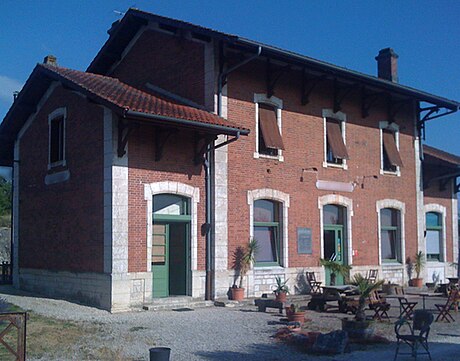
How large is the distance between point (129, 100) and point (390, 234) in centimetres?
1110

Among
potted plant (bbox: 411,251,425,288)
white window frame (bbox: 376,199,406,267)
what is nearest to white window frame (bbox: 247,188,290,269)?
white window frame (bbox: 376,199,406,267)

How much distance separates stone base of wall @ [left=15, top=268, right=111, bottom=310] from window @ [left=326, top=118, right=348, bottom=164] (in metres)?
8.13

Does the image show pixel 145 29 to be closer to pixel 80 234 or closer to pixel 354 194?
pixel 80 234

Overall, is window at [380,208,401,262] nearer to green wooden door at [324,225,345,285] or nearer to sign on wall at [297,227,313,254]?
green wooden door at [324,225,345,285]

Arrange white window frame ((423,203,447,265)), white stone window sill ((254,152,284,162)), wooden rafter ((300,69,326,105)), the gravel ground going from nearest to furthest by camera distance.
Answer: the gravel ground < white stone window sill ((254,152,284,162)) < wooden rafter ((300,69,326,105)) < white window frame ((423,203,447,265))

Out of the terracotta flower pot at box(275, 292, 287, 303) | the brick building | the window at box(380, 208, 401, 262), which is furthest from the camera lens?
the window at box(380, 208, 401, 262)

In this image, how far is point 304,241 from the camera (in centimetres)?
1798

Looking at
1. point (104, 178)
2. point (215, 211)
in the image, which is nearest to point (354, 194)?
point (215, 211)

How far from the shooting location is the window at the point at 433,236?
2343cm

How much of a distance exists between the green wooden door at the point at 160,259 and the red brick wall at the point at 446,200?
1203cm

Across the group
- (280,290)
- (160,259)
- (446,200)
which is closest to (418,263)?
(446,200)

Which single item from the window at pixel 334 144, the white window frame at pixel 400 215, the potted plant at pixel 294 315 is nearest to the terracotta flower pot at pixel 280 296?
the potted plant at pixel 294 315

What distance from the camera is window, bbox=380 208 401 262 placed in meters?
21.1

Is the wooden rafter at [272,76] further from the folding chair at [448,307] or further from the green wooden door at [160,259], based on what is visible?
the folding chair at [448,307]
